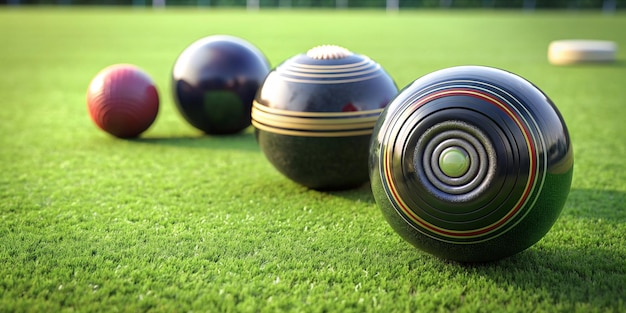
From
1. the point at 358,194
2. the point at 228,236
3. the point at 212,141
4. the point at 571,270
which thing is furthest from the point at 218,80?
the point at 571,270

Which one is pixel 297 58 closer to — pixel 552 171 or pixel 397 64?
pixel 552 171

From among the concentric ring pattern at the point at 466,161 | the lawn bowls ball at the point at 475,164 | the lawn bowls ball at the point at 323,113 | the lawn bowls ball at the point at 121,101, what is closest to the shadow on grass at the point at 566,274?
the lawn bowls ball at the point at 475,164

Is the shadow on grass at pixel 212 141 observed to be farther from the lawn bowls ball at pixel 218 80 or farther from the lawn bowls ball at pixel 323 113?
the lawn bowls ball at pixel 323 113

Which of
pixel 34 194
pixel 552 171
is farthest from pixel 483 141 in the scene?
pixel 34 194

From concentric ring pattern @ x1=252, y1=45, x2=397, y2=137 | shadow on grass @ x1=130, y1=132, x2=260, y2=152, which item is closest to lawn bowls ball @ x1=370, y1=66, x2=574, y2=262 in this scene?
concentric ring pattern @ x1=252, y1=45, x2=397, y2=137

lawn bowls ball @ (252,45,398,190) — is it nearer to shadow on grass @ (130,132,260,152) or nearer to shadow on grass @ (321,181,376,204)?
shadow on grass @ (321,181,376,204)

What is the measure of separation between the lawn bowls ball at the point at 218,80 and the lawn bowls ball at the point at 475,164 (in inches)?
159

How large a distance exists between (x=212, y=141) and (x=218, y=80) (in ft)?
2.93

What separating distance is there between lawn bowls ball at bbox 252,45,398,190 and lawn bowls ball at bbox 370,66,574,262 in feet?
4.55

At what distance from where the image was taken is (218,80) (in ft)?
26.5

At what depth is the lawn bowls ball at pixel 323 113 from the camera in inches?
228

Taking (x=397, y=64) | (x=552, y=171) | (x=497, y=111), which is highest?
(x=497, y=111)

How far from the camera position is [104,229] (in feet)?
17.4

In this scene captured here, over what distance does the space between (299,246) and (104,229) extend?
167 centimetres
